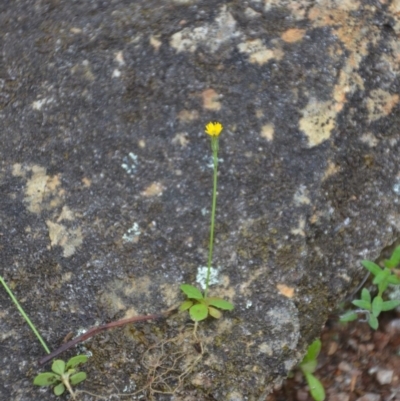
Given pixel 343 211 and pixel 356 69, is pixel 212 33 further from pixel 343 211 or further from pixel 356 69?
pixel 343 211

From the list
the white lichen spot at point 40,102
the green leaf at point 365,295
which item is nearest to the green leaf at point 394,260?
the green leaf at point 365,295

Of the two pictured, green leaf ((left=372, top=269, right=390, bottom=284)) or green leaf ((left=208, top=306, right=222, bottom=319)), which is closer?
green leaf ((left=208, top=306, right=222, bottom=319))

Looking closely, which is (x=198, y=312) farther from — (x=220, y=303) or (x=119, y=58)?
(x=119, y=58)

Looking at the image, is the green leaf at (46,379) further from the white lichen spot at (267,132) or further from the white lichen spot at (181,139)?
the white lichen spot at (267,132)

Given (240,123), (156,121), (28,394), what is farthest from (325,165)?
(28,394)

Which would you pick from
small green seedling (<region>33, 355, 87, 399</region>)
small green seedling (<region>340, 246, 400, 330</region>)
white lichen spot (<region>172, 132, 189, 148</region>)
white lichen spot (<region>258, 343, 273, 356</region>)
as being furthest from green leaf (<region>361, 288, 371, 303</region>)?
small green seedling (<region>33, 355, 87, 399</region>)

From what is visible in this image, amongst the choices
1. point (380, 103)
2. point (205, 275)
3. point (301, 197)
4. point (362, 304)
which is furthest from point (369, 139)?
point (205, 275)

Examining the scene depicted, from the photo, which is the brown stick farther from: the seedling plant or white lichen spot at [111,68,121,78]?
white lichen spot at [111,68,121,78]
